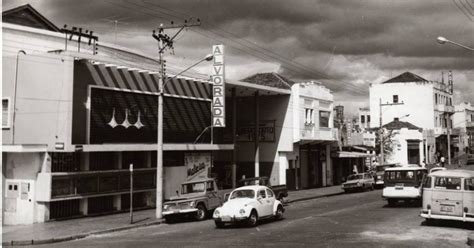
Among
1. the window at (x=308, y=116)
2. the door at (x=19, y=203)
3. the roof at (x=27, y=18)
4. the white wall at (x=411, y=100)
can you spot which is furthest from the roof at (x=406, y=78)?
the door at (x=19, y=203)

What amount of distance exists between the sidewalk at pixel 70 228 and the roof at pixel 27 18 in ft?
60.2

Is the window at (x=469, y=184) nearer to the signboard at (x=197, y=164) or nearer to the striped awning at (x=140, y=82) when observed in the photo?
the striped awning at (x=140, y=82)

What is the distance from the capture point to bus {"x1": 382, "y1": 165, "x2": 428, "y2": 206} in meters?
26.4

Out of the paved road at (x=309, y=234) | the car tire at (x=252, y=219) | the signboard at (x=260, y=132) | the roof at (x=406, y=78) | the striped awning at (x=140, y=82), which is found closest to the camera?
the paved road at (x=309, y=234)

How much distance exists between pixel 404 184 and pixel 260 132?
18.9m

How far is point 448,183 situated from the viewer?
1936 centimetres

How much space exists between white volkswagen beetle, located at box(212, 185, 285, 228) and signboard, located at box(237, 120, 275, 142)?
21.7 metres

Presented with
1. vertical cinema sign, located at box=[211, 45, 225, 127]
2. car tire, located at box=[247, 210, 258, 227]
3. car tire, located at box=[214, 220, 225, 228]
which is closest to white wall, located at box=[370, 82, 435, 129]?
vertical cinema sign, located at box=[211, 45, 225, 127]

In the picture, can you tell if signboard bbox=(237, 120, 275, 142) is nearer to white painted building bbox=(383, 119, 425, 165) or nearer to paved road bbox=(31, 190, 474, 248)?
paved road bbox=(31, 190, 474, 248)

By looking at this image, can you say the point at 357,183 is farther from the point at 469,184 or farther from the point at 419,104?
the point at 419,104

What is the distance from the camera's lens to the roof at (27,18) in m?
36.6

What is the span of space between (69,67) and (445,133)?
66.2 m

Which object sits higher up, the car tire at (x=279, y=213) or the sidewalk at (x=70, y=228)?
the car tire at (x=279, y=213)

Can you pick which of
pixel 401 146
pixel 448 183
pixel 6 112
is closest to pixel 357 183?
pixel 448 183
